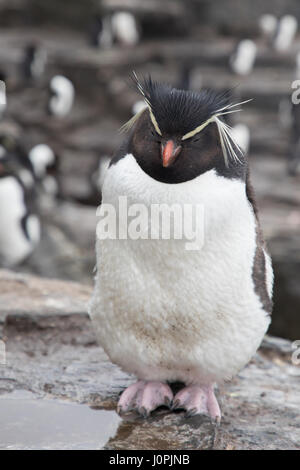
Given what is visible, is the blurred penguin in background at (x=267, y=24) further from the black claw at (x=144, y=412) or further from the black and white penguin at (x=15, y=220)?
the black claw at (x=144, y=412)

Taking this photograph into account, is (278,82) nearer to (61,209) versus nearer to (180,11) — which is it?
(180,11)

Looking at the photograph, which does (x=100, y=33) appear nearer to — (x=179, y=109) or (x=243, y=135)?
(x=243, y=135)

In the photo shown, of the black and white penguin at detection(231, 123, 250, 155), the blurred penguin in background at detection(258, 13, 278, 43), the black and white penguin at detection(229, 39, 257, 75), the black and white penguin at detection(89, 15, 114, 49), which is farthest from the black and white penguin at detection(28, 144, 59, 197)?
the blurred penguin in background at detection(258, 13, 278, 43)

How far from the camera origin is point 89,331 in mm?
4055

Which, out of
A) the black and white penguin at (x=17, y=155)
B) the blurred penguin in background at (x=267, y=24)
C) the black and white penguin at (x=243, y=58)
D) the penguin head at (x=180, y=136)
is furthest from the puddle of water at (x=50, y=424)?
the blurred penguin in background at (x=267, y=24)

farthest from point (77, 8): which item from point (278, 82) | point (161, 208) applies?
point (161, 208)

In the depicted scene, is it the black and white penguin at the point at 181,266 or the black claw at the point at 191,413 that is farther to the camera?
the black claw at the point at 191,413

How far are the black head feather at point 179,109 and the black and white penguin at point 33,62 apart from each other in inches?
468

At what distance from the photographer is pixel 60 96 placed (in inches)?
561

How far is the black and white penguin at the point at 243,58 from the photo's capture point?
574 inches

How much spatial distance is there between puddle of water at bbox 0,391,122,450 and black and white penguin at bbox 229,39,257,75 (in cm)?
1236

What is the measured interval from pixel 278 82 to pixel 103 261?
12.5 m

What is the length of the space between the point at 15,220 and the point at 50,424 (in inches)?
216

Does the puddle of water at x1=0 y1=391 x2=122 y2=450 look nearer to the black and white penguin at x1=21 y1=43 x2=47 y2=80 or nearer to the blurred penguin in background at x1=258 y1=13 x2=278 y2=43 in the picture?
the black and white penguin at x1=21 y1=43 x2=47 y2=80
